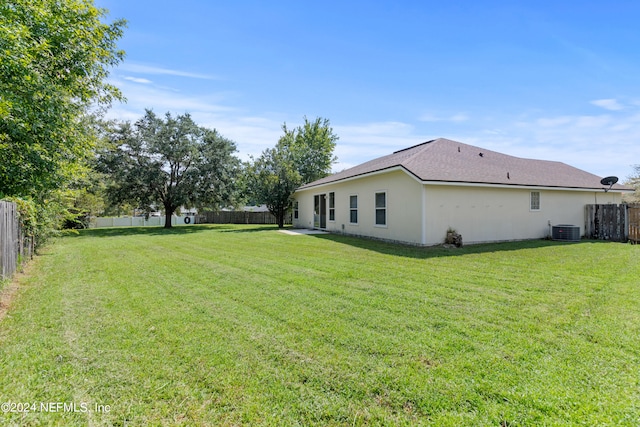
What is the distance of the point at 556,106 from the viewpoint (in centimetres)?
1373

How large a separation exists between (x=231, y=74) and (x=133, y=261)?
27.1 ft

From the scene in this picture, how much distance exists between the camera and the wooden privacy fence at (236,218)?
3170 centimetres

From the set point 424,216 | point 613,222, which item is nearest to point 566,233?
point 613,222

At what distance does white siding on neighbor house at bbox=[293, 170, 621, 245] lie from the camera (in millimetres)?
10373

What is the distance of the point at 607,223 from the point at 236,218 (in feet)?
92.3

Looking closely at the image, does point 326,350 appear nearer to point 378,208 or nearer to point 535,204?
point 378,208

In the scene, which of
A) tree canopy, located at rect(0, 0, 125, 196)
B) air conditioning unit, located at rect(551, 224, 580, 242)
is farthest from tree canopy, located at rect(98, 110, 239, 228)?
air conditioning unit, located at rect(551, 224, 580, 242)

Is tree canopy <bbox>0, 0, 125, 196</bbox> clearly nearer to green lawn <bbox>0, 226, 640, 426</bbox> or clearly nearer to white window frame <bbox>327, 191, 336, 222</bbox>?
green lawn <bbox>0, 226, 640, 426</bbox>

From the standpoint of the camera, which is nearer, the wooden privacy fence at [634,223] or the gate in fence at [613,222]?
the wooden privacy fence at [634,223]

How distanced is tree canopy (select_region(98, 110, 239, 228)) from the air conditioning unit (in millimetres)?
19333

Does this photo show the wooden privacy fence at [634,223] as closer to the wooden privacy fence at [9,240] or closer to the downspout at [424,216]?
the downspout at [424,216]

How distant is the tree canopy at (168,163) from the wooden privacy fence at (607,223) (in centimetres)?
2075

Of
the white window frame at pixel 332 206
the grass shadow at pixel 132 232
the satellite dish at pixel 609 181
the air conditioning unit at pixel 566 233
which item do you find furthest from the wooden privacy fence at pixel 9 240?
the satellite dish at pixel 609 181

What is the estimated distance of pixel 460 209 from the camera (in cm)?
1084
